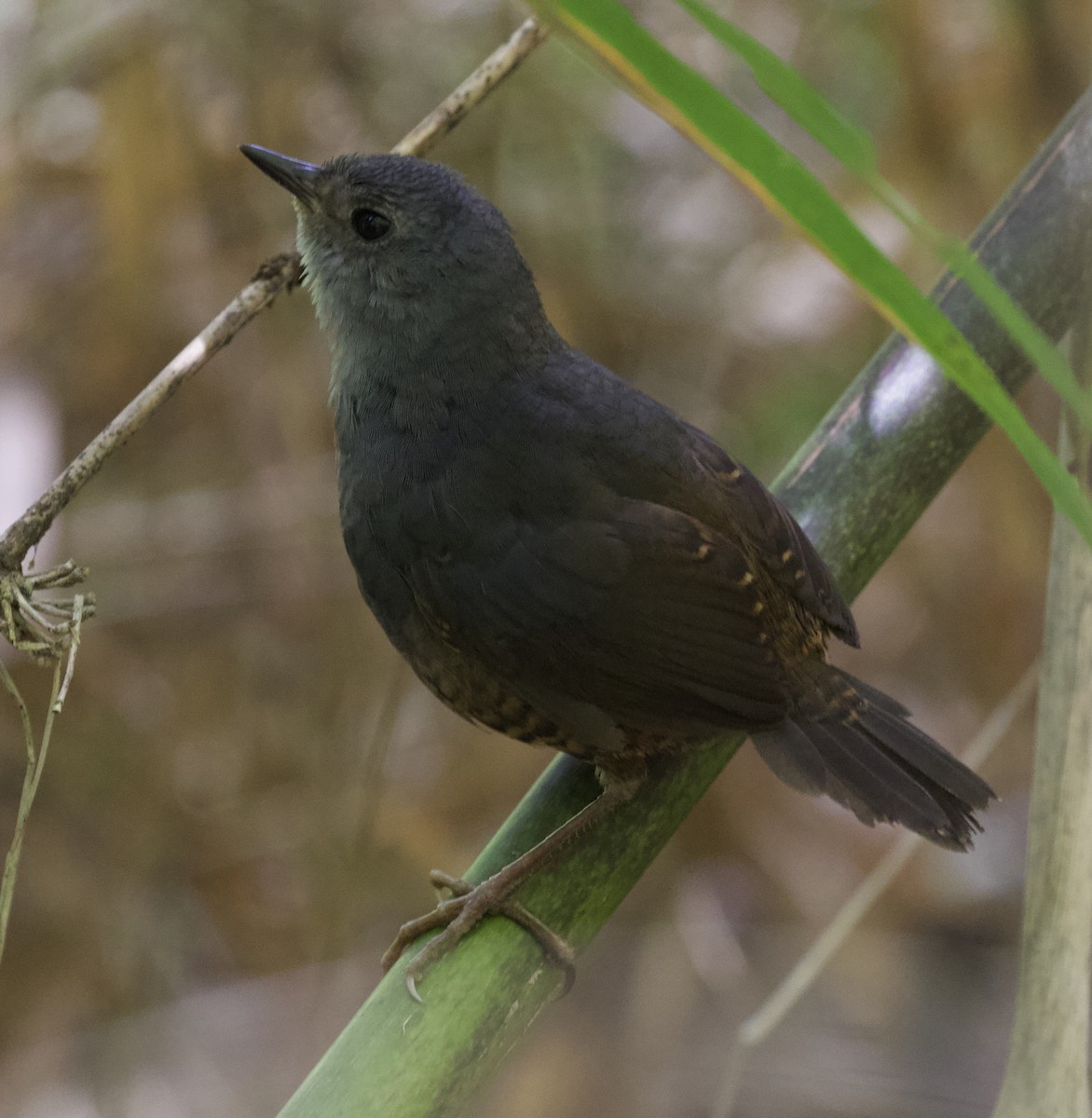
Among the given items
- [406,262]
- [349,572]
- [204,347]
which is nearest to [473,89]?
[406,262]

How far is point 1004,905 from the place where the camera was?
361 centimetres

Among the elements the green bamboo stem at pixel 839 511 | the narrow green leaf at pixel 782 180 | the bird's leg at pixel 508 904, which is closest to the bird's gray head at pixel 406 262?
the green bamboo stem at pixel 839 511

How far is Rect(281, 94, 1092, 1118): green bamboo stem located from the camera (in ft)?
4.19

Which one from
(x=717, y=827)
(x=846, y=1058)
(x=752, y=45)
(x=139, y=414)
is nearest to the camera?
(x=752, y=45)

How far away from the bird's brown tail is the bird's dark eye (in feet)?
2.67

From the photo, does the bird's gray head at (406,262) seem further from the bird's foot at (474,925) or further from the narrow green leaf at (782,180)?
the narrow green leaf at (782,180)

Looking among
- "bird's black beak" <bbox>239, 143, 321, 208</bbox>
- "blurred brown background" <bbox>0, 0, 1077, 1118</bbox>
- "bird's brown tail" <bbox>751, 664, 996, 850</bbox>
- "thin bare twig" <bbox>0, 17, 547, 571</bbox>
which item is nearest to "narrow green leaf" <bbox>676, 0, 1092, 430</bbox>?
"thin bare twig" <bbox>0, 17, 547, 571</bbox>

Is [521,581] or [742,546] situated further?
[742,546]

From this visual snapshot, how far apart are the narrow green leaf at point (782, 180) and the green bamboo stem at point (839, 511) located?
0.85 meters

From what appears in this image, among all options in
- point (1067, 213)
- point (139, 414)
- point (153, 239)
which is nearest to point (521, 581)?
point (139, 414)

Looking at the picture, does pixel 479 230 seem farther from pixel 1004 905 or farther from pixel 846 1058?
pixel 1004 905

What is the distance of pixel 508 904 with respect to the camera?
141cm

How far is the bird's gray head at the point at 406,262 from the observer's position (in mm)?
1690

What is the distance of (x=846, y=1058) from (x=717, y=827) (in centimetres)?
66
